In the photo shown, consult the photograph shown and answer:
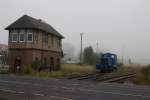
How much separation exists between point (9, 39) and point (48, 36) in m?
7.62

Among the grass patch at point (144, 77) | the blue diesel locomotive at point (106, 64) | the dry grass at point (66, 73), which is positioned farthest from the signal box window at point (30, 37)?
the grass patch at point (144, 77)

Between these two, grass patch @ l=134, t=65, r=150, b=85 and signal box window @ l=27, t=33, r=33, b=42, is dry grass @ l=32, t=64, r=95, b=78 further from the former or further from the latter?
grass patch @ l=134, t=65, r=150, b=85

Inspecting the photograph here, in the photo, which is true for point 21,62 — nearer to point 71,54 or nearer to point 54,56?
point 54,56

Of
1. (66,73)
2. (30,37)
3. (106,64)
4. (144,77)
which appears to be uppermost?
(30,37)

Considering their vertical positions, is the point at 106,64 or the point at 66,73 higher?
the point at 106,64

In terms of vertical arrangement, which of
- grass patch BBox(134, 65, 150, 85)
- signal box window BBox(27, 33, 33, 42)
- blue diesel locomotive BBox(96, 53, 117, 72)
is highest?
signal box window BBox(27, 33, 33, 42)

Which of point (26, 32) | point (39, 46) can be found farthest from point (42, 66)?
point (26, 32)

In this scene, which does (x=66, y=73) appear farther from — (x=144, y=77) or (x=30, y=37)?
(x=144, y=77)

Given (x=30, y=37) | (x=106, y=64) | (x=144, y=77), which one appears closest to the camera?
(x=144, y=77)

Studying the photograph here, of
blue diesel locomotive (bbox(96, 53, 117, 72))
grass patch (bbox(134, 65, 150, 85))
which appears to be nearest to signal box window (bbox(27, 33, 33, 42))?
blue diesel locomotive (bbox(96, 53, 117, 72))

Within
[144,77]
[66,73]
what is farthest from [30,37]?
[144,77]

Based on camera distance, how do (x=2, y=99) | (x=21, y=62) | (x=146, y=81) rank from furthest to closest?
1. (x=21, y=62)
2. (x=146, y=81)
3. (x=2, y=99)

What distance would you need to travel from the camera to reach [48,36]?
50.0 metres

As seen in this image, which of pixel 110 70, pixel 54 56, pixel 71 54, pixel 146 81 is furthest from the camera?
pixel 71 54
